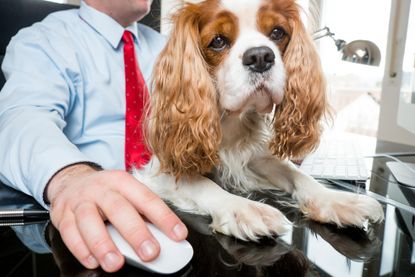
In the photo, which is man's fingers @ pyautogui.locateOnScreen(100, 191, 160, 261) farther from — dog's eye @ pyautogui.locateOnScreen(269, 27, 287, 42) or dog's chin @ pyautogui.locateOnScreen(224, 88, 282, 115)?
dog's eye @ pyautogui.locateOnScreen(269, 27, 287, 42)

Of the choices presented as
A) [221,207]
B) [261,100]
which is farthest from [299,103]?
[221,207]

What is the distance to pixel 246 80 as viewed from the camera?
0.69m

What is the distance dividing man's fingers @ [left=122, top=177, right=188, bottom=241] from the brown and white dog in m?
0.19

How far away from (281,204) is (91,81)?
71 cm

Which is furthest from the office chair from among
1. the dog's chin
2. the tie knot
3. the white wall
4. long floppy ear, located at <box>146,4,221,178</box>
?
the white wall

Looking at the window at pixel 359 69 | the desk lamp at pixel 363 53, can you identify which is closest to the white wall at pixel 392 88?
the window at pixel 359 69

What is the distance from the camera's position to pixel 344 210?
0.54m

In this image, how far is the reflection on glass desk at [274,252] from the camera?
0.39 metres

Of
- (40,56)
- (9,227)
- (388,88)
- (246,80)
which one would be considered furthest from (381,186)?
(388,88)

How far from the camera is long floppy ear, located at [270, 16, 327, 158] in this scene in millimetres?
775

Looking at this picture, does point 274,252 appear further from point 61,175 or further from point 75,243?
point 61,175

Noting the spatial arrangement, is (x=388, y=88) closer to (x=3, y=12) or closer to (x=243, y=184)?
(x=243, y=184)

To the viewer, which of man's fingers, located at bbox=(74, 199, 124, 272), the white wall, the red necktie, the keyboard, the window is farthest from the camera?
the window

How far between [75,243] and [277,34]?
24.3 inches
